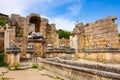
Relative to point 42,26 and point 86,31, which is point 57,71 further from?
point 42,26

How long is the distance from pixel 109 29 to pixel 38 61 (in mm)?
8894

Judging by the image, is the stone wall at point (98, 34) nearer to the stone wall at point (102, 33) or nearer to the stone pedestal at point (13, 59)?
the stone wall at point (102, 33)

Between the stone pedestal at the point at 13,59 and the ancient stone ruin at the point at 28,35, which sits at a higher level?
the ancient stone ruin at the point at 28,35

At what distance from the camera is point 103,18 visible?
18391 millimetres

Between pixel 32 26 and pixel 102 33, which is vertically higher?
pixel 32 26

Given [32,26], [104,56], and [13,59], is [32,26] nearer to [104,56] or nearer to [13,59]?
[104,56]

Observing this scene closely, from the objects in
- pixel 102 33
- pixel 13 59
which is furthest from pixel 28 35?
pixel 13 59

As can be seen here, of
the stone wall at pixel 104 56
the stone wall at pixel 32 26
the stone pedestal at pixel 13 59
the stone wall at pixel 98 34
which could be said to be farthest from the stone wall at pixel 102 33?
the stone pedestal at pixel 13 59

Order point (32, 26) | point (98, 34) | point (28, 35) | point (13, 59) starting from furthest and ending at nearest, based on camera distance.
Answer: point (32, 26), point (28, 35), point (98, 34), point (13, 59)

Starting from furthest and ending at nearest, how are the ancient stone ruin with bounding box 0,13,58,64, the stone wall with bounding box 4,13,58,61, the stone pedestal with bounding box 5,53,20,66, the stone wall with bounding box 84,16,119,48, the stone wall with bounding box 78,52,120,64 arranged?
the stone wall with bounding box 4,13,58,61
the stone wall with bounding box 84,16,119,48
the ancient stone ruin with bounding box 0,13,58,64
the stone wall with bounding box 78,52,120,64
the stone pedestal with bounding box 5,53,20,66

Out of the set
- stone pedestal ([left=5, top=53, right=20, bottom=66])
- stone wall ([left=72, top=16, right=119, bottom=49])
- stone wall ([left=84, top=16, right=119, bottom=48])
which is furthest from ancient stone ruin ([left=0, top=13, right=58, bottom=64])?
stone wall ([left=84, top=16, right=119, bottom=48])

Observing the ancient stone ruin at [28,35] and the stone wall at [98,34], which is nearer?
the ancient stone ruin at [28,35]

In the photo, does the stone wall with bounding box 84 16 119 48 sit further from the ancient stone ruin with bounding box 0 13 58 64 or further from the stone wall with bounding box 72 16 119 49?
the ancient stone ruin with bounding box 0 13 58 64

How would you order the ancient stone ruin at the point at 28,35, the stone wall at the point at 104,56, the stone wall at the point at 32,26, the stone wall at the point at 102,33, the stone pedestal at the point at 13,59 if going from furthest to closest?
the stone wall at the point at 32,26 < the stone wall at the point at 102,33 < the ancient stone ruin at the point at 28,35 < the stone wall at the point at 104,56 < the stone pedestal at the point at 13,59
